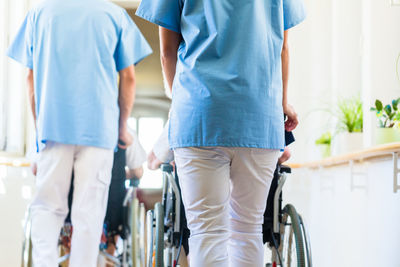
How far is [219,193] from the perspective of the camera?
4.38 ft

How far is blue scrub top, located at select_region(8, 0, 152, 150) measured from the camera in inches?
94.7

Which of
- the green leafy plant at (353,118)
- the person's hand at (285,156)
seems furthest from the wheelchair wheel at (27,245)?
the green leafy plant at (353,118)

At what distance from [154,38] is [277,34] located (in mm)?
3616

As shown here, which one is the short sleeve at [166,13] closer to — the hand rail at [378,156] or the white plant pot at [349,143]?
the hand rail at [378,156]

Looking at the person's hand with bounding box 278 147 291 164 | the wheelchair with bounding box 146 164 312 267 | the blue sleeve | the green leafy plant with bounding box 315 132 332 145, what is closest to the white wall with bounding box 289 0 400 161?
the green leafy plant with bounding box 315 132 332 145

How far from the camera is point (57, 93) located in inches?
95.0

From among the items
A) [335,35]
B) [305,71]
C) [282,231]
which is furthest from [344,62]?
[282,231]

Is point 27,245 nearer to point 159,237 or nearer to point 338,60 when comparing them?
point 159,237

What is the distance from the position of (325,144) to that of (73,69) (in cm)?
169

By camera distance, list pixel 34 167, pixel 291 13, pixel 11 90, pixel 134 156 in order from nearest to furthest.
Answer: pixel 291 13, pixel 34 167, pixel 134 156, pixel 11 90

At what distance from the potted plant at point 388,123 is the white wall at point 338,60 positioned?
22 centimetres

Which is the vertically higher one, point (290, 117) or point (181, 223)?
point (290, 117)

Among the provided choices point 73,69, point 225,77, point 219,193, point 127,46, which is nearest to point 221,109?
point 225,77

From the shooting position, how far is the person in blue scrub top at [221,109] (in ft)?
4.36
